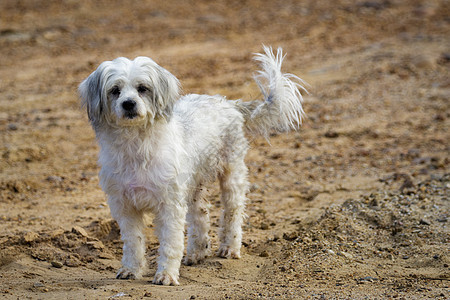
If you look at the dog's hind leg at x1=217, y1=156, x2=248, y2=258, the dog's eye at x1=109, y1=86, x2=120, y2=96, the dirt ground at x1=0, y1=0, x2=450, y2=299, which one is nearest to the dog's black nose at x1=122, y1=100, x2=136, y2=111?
the dog's eye at x1=109, y1=86, x2=120, y2=96

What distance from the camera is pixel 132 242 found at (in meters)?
5.65

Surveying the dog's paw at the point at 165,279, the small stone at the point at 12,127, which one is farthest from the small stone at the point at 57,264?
the small stone at the point at 12,127

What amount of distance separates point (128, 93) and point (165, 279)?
1.64 meters

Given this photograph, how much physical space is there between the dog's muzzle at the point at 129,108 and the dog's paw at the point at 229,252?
209 cm

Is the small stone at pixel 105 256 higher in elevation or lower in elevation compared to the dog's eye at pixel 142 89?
lower

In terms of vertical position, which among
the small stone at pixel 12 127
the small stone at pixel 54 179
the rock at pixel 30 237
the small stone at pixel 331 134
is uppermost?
the small stone at pixel 12 127

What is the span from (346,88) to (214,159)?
25.9ft

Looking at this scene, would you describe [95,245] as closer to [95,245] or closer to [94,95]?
[95,245]

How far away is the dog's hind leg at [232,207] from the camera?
6539 mm

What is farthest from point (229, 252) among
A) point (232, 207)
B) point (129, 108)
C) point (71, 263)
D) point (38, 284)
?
point (129, 108)

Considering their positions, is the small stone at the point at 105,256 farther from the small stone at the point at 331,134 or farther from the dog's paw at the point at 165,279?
the small stone at the point at 331,134

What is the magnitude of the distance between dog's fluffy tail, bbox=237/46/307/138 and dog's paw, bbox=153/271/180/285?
205cm

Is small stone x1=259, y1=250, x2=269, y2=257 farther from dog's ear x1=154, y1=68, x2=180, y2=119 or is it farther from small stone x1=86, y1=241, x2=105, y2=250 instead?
dog's ear x1=154, y1=68, x2=180, y2=119

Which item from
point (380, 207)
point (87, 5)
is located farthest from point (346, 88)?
point (87, 5)
